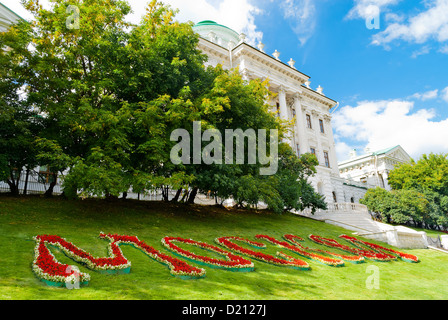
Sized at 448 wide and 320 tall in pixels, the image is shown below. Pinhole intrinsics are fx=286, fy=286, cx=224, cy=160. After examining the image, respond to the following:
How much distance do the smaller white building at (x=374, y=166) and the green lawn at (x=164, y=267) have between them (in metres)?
37.5

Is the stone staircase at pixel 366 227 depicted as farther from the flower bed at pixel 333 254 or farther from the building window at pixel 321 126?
the building window at pixel 321 126

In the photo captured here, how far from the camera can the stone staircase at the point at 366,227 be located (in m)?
19.1

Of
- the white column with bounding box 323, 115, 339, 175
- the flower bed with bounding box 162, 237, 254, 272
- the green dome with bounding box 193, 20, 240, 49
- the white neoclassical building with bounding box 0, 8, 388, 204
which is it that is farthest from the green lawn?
the green dome with bounding box 193, 20, 240, 49

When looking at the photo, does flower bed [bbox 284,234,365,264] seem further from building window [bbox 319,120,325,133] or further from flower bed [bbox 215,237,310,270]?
building window [bbox 319,120,325,133]

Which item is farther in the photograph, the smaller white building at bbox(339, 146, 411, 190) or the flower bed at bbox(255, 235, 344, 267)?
the smaller white building at bbox(339, 146, 411, 190)

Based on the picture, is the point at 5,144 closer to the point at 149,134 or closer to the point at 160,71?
the point at 149,134

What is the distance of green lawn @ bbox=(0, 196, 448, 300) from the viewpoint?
5.86 meters

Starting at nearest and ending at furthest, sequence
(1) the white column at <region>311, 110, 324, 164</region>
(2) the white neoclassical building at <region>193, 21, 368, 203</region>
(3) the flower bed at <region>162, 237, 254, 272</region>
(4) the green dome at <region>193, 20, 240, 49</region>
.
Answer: (3) the flower bed at <region>162, 237, 254, 272</region> < (2) the white neoclassical building at <region>193, 21, 368, 203</region> < (4) the green dome at <region>193, 20, 240, 49</region> < (1) the white column at <region>311, 110, 324, 164</region>

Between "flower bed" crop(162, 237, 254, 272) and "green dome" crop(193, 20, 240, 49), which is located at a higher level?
"green dome" crop(193, 20, 240, 49)

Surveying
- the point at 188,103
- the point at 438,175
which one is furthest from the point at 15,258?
the point at 438,175

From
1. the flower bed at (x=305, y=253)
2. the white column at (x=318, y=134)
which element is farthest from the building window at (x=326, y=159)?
the flower bed at (x=305, y=253)

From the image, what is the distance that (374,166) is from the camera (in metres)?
53.7

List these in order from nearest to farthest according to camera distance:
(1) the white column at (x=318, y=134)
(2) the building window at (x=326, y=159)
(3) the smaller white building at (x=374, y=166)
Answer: (1) the white column at (x=318, y=134), (2) the building window at (x=326, y=159), (3) the smaller white building at (x=374, y=166)
